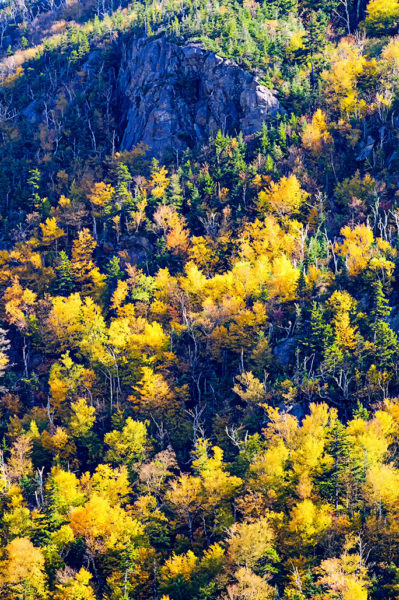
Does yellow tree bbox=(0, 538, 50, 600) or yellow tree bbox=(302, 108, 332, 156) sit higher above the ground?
yellow tree bbox=(302, 108, 332, 156)

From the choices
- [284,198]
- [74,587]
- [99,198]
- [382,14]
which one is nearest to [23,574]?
[74,587]

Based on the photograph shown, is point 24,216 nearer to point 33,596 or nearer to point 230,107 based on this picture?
point 230,107

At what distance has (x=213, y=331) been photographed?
Result: 7012cm

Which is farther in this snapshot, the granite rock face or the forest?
the granite rock face

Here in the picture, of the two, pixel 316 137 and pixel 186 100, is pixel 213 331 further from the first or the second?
pixel 186 100

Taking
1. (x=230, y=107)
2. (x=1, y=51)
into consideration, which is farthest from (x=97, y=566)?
(x=1, y=51)

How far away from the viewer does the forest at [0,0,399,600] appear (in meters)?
50.6

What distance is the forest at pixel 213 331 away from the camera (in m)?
50.6

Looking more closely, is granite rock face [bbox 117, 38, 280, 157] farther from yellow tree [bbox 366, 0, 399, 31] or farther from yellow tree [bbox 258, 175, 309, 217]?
yellow tree [bbox 366, 0, 399, 31]

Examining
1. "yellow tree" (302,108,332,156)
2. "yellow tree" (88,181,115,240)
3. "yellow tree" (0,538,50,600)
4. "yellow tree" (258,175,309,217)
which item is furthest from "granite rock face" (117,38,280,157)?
"yellow tree" (0,538,50,600)

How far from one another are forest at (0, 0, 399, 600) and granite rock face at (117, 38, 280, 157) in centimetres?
218

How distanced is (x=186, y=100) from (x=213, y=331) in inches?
1838

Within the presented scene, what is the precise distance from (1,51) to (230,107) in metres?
91.5

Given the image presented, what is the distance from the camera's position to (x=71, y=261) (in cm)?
8881
